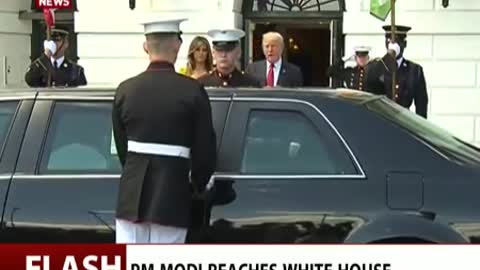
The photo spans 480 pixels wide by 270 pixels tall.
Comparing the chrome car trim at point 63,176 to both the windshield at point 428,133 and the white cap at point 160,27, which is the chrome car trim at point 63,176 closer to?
the white cap at point 160,27

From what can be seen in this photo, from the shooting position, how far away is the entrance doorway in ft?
41.2

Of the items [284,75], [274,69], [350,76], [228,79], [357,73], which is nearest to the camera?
[228,79]

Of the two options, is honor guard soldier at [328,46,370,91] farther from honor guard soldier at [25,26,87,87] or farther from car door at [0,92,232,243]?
car door at [0,92,232,243]

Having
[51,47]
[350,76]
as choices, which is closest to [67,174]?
[51,47]

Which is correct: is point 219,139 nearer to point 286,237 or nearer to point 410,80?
point 286,237

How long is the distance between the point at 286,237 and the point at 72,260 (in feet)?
3.50

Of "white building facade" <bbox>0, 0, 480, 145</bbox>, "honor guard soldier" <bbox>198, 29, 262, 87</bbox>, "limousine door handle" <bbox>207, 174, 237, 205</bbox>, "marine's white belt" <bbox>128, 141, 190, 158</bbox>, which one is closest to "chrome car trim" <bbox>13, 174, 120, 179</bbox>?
"marine's white belt" <bbox>128, 141, 190, 158</bbox>

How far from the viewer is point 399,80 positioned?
8688mm

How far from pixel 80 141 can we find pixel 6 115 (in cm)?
41

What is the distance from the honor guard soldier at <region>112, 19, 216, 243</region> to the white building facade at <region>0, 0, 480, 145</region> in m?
7.38

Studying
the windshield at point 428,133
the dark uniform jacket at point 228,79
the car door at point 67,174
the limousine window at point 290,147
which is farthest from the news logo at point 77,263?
the dark uniform jacket at point 228,79

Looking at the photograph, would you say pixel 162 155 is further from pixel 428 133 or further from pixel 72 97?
pixel 428 133

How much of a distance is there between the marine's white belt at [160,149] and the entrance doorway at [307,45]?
27.9ft

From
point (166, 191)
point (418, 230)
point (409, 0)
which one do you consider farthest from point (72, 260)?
point (409, 0)
